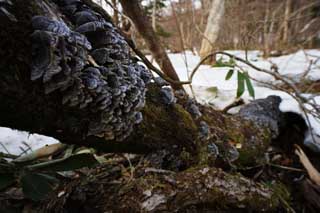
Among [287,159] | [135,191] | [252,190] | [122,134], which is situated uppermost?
[122,134]

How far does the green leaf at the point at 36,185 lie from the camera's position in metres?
0.64

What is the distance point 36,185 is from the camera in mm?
657

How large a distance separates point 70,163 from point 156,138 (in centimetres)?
23

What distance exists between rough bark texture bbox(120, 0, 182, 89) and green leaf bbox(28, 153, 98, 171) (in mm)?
619

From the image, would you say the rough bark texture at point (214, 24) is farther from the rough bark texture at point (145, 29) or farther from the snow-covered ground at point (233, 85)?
the rough bark texture at point (145, 29)

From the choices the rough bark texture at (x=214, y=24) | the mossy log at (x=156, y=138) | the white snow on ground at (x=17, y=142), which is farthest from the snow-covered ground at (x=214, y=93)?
the rough bark texture at (x=214, y=24)

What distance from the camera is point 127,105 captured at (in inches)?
25.2

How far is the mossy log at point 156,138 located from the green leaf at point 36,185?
7 centimetres

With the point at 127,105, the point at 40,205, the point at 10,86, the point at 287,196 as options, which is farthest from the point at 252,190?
the point at 10,86

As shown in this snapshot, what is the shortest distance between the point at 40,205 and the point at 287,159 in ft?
3.14

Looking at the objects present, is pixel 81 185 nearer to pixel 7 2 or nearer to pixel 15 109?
pixel 15 109

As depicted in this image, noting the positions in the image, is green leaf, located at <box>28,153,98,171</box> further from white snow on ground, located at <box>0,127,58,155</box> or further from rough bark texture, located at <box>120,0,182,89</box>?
rough bark texture, located at <box>120,0,182,89</box>

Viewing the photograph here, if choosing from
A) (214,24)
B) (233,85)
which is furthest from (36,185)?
(214,24)

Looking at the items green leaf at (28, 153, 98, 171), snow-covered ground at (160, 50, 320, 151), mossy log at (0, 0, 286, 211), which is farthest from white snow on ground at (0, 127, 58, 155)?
snow-covered ground at (160, 50, 320, 151)
